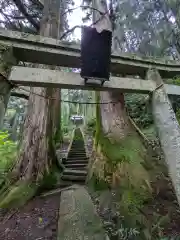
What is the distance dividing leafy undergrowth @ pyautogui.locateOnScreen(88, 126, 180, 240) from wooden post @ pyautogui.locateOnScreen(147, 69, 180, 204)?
3.18ft

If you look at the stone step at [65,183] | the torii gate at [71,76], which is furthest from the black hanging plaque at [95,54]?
the stone step at [65,183]

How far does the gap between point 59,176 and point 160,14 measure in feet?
40.9

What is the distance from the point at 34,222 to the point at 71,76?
9.27 feet

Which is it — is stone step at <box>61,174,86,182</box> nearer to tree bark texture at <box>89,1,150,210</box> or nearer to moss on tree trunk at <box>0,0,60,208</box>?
moss on tree trunk at <box>0,0,60,208</box>

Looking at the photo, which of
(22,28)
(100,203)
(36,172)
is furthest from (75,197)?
(22,28)

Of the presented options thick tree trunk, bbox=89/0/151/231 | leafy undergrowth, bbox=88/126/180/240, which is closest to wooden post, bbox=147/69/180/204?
thick tree trunk, bbox=89/0/151/231

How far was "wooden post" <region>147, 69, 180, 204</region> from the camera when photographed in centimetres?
178

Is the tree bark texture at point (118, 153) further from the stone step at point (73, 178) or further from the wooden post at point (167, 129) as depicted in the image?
the stone step at point (73, 178)

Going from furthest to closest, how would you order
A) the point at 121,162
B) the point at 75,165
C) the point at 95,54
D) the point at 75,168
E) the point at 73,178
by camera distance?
1. the point at 75,165
2. the point at 75,168
3. the point at 73,178
4. the point at 121,162
5. the point at 95,54

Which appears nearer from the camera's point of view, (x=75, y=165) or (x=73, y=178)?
(x=73, y=178)

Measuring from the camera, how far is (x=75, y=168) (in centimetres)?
534

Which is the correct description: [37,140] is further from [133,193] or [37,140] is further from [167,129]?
[167,129]

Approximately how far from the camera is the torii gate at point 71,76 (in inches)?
67.1

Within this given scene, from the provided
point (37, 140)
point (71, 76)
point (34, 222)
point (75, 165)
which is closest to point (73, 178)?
point (75, 165)
